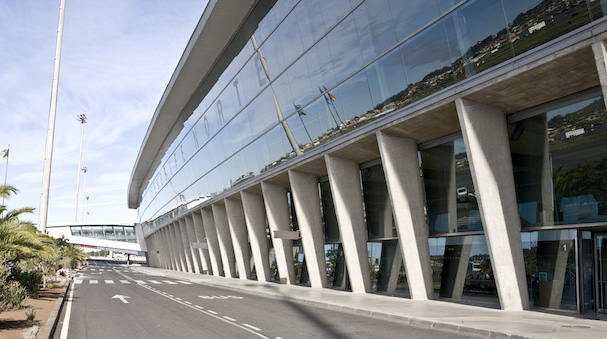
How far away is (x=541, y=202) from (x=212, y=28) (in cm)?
2346

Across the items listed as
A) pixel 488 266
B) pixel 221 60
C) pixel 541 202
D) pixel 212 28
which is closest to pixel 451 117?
pixel 541 202

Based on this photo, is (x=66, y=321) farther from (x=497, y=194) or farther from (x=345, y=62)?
(x=345, y=62)

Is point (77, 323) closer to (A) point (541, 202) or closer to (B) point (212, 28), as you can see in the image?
(A) point (541, 202)

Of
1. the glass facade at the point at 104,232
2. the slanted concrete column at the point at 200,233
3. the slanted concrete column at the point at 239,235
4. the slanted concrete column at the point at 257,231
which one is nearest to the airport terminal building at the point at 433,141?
the slanted concrete column at the point at 257,231

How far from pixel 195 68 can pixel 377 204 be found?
842 inches

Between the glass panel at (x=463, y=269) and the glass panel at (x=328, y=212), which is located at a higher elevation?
the glass panel at (x=328, y=212)

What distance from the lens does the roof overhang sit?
29922 mm

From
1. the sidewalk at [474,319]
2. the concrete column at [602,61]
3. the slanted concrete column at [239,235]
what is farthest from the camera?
the slanted concrete column at [239,235]

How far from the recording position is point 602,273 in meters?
13.2

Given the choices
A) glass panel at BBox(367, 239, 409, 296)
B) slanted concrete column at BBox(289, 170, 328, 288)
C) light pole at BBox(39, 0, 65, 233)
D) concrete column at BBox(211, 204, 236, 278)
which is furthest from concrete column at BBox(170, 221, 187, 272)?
glass panel at BBox(367, 239, 409, 296)

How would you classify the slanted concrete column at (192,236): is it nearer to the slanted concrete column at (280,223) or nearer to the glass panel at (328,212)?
the slanted concrete column at (280,223)

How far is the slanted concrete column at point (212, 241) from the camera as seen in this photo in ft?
141

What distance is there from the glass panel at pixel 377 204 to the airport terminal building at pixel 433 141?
0.07 metres

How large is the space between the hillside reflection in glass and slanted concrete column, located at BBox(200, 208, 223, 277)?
4863mm
